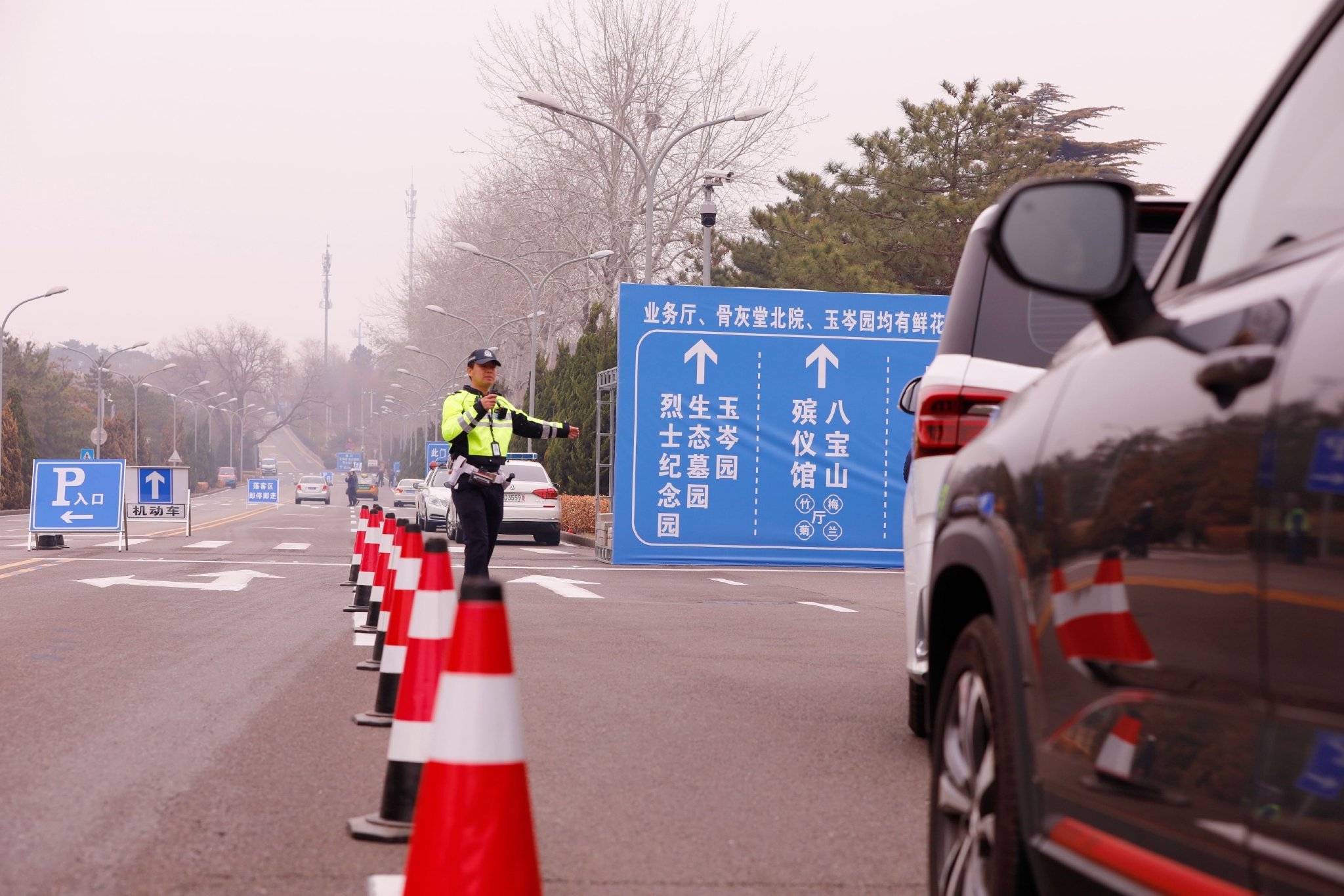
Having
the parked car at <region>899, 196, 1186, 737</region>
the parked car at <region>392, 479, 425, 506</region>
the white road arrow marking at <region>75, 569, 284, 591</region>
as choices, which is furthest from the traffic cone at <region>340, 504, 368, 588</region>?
the parked car at <region>392, 479, 425, 506</region>

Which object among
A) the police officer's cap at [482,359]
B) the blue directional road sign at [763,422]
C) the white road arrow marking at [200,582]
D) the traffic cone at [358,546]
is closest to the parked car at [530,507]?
the blue directional road sign at [763,422]

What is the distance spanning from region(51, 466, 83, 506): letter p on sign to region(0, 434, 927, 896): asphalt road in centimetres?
992

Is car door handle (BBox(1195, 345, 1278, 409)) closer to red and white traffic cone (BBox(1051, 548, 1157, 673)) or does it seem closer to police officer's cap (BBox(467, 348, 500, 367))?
red and white traffic cone (BBox(1051, 548, 1157, 673))

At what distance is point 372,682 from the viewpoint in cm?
818

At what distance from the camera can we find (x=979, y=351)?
18.1 ft

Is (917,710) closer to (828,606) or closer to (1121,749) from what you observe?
(1121,749)

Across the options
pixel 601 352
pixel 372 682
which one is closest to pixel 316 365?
pixel 601 352

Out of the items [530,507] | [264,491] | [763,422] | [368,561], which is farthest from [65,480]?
[264,491]

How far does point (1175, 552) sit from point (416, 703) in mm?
2722

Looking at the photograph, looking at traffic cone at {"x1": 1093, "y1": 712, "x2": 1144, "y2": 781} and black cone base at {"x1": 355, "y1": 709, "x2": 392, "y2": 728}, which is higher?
traffic cone at {"x1": 1093, "y1": 712, "x2": 1144, "y2": 781}

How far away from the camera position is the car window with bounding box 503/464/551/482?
27.8 meters

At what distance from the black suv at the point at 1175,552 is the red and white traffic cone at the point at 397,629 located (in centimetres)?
334

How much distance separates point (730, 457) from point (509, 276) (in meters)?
46.1

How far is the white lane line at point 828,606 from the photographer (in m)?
13.9
